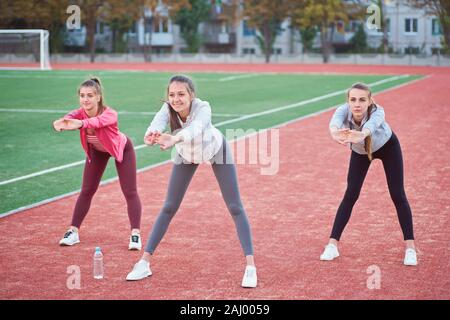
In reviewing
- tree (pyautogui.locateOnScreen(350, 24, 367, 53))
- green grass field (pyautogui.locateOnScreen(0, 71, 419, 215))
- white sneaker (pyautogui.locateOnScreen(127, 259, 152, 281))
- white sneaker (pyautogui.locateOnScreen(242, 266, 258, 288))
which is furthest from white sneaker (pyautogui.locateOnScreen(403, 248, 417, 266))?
tree (pyautogui.locateOnScreen(350, 24, 367, 53))

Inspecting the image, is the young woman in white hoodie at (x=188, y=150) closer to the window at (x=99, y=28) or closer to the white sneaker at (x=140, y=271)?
the white sneaker at (x=140, y=271)

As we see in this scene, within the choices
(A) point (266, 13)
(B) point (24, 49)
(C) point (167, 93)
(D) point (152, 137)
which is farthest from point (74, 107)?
(A) point (266, 13)

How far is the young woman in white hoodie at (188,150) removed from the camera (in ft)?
23.0

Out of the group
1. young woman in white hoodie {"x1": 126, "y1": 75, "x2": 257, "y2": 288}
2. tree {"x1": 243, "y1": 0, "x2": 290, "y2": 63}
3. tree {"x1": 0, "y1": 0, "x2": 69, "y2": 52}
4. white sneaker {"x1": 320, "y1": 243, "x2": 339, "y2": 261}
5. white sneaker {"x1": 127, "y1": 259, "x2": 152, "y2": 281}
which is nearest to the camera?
young woman in white hoodie {"x1": 126, "y1": 75, "x2": 257, "y2": 288}

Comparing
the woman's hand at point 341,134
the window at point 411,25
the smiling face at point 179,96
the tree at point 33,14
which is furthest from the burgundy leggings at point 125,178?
the window at point 411,25

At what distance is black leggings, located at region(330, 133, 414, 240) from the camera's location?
7.89m

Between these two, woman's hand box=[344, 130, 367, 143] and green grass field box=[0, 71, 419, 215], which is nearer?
woman's hand box=[344, 130, 367, 143]

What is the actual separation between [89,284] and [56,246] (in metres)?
1.60

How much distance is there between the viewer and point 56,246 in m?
8.77

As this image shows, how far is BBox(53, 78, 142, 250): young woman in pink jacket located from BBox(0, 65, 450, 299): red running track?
28cm

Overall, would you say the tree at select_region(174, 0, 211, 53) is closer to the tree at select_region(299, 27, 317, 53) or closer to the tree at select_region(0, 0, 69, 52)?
the tree at select_region(299, 27, 317, 53)

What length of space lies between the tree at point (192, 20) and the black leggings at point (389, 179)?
244 ft

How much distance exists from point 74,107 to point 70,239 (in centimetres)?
1748
